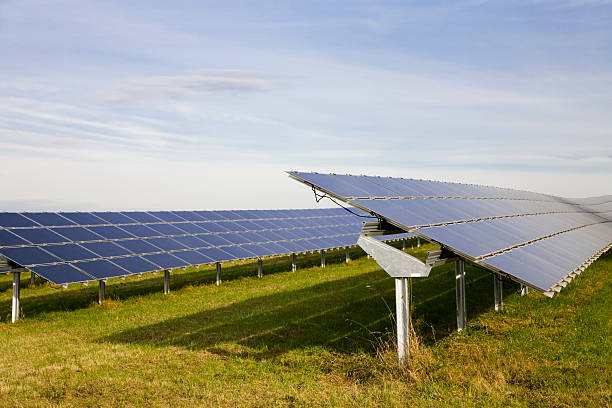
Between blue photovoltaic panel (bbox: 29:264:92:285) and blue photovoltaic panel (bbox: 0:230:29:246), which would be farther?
blue photovoltaic panel (bbox: 0:230:29:246)

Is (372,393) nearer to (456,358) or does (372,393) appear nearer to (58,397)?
(456,358)

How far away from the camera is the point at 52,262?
65.4 feet

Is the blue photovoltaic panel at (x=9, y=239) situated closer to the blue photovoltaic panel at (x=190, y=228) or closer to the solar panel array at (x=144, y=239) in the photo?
the solar panel array at (x=144, y=239)

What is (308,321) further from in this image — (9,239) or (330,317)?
(9,239)

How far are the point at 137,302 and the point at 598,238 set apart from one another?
2074 cm

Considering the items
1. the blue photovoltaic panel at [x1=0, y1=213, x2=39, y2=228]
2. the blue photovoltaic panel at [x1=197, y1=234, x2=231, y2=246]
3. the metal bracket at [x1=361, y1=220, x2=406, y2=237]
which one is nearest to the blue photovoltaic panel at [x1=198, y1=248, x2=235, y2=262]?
the blue photovoltaic panel at [x1=197, y1=234, x2=231, y2=246]

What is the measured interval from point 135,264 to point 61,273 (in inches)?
140

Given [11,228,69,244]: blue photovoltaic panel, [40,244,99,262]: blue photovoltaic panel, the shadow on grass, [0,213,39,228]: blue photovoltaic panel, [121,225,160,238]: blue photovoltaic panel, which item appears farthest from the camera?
→ [121,225,160,238]: blue photovoltaic panel

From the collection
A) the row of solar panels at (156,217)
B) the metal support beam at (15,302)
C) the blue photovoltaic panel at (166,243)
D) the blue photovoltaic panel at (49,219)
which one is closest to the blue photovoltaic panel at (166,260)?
the blue photovoltaic panel at (166,243)

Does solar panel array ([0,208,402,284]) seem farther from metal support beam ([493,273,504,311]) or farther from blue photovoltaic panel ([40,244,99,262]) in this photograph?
metal support beam ([493,273,504,311])

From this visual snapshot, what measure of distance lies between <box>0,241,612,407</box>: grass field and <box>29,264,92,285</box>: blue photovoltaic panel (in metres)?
1.41

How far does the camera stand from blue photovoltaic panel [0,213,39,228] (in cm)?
2164

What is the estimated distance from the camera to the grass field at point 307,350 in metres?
10.5

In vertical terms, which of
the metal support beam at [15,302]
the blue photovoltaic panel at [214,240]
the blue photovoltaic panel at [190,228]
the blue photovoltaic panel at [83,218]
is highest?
the blue photovoltaic panel at [83,218]
